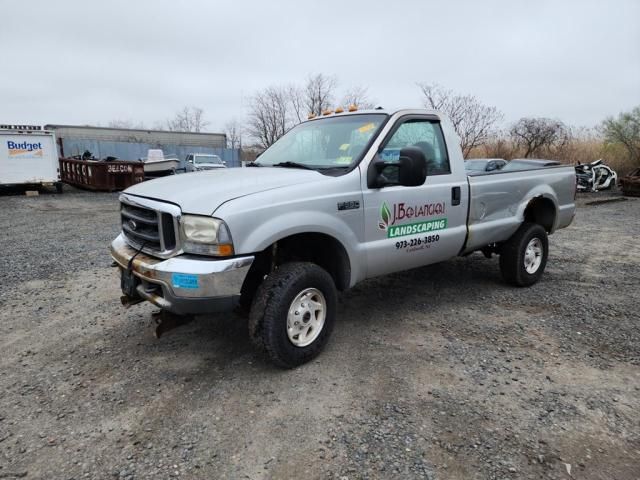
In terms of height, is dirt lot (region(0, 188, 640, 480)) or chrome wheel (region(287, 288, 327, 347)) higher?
chrome wheel (region(287, 288, 327, 347))

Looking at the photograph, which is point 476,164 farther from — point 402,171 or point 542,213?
point 402,171

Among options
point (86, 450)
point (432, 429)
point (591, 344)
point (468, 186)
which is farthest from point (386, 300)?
point (86, 450)

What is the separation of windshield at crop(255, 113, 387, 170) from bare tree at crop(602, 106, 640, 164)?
25262 mm

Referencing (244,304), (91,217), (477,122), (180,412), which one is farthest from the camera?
(477,122)

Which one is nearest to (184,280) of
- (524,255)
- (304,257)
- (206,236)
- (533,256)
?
(206,236)

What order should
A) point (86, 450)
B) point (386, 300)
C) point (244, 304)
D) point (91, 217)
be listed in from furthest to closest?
point (91, 217), point (386, 300), point (244, 304), point (86, 450)

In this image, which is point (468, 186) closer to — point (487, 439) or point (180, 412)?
point (487, 439)

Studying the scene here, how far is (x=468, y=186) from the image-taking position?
433 cm

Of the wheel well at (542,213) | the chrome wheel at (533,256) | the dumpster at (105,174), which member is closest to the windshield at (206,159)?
the dumpster at (105,174)

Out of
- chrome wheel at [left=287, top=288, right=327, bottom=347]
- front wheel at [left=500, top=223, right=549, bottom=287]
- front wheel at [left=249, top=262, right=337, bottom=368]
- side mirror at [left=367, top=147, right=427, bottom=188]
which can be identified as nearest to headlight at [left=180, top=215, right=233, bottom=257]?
front wheel at [left=249, top=262, right=337, bottom=368]

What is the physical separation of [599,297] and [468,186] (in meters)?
2.18

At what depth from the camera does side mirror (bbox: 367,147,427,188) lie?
3.27 meters

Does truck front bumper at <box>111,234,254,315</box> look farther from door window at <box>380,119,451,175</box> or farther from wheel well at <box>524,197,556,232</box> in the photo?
wheel well at <box>524,197,556,232</box>

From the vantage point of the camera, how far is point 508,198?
4.83 meters
